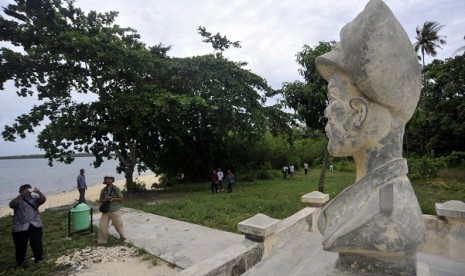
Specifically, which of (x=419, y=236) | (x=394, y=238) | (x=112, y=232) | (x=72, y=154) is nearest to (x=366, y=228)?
(x=394, y=238)

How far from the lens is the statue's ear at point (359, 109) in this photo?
6.63ft

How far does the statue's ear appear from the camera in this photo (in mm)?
2021

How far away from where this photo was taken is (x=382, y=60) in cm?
190

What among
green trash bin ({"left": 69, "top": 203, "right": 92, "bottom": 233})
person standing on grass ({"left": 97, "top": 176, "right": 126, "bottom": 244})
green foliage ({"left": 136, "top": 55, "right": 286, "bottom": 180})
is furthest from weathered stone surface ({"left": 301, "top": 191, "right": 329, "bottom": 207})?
green foliage ({"left": 136, "top": 55, "right": 286, "bottom": 180})

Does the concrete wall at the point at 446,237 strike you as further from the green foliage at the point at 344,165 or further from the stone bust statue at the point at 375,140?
the green foliage at the point at 344,165

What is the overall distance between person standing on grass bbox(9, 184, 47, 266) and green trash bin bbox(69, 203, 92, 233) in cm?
147

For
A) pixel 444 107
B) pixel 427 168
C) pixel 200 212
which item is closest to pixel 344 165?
pixel 444 107

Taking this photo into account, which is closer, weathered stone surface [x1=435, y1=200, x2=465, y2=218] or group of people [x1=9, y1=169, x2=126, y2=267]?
weathered stone surface [x1=435, y1=200, x2=465, y2=218]

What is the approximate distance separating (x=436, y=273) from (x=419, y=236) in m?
→ 1.69

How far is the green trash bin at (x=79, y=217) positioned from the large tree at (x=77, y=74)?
524 centimetres

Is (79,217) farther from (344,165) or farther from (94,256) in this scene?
(344,165)

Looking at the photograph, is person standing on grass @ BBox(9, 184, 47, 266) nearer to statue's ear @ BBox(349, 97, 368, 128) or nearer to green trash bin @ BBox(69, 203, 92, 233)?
green trash bin @ BBox(69, 203, 92, 233)

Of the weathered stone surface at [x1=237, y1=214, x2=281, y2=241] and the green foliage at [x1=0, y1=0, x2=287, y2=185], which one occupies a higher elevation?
the green foliage at [x1=0, y1=0, x2=287, y2=185]

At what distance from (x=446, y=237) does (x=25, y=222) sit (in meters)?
7.09
